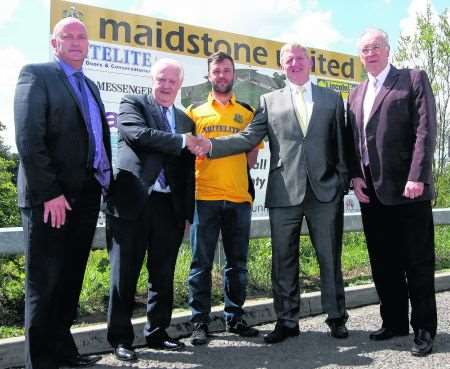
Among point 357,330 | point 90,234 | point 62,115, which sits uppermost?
point 62,115

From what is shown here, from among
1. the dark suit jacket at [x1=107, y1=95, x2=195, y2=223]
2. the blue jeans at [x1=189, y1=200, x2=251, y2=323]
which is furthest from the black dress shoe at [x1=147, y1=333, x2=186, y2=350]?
the dark suit jacket at [x1=107, y1=95, x2=195, y2=223]

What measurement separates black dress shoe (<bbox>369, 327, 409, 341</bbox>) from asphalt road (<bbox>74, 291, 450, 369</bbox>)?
0.13ft

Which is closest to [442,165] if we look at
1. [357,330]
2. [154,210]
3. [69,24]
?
[357,330]

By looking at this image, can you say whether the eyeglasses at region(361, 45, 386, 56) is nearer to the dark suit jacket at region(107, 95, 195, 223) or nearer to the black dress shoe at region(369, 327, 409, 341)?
the dark suit jacket at region(107, 95, 195, 223)

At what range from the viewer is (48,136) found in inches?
123

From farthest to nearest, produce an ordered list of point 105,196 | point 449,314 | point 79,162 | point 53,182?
point 449,314, point 105,196, point 79,162, point 53,182

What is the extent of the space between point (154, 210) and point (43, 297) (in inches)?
36.8

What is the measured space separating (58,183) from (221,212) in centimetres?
137

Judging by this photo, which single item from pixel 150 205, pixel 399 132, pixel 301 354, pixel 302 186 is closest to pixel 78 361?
pixel 150 205

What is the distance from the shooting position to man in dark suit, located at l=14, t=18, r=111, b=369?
299 centimetres

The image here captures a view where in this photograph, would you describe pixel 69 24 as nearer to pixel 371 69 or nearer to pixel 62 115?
pixel 62 115

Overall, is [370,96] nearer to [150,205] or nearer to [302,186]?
[302,186]

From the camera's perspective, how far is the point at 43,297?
3051 millimetres

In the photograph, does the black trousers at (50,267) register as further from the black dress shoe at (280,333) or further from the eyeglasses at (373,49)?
the eyeglasses at (373,49)
